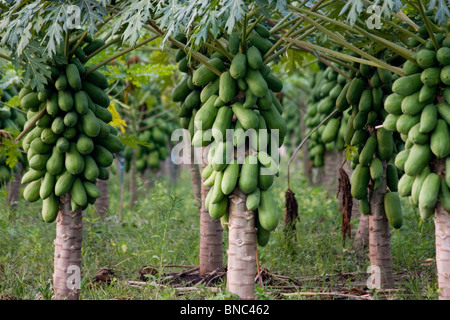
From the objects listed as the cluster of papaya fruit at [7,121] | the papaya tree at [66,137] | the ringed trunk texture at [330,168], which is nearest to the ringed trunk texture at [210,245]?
the papaya tree at [66,137]

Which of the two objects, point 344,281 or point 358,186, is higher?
point 358,186

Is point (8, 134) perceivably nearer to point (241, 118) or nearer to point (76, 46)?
point (76, 46)

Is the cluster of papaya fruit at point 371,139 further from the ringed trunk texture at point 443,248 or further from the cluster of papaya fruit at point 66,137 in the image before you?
the cluster of papaya fruit at point 66,137

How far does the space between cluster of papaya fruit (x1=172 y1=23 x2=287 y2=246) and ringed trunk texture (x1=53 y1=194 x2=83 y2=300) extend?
948 millimetres

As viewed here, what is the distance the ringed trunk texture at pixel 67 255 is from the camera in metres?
3.61

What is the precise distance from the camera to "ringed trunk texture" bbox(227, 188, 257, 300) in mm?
3146

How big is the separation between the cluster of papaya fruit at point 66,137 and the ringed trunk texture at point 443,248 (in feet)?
6.31

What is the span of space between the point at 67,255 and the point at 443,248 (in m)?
2.18

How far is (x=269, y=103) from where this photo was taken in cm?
318

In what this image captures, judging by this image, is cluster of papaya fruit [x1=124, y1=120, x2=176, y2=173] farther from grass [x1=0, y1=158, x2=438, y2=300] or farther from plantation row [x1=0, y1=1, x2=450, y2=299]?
plantation row [x1=0, y1=1, x2=450, y2=299]

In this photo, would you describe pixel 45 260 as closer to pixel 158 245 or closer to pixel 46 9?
pixel 158 245

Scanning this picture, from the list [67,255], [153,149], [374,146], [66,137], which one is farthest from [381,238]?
[153,149]

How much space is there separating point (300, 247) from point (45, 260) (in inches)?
81.4
